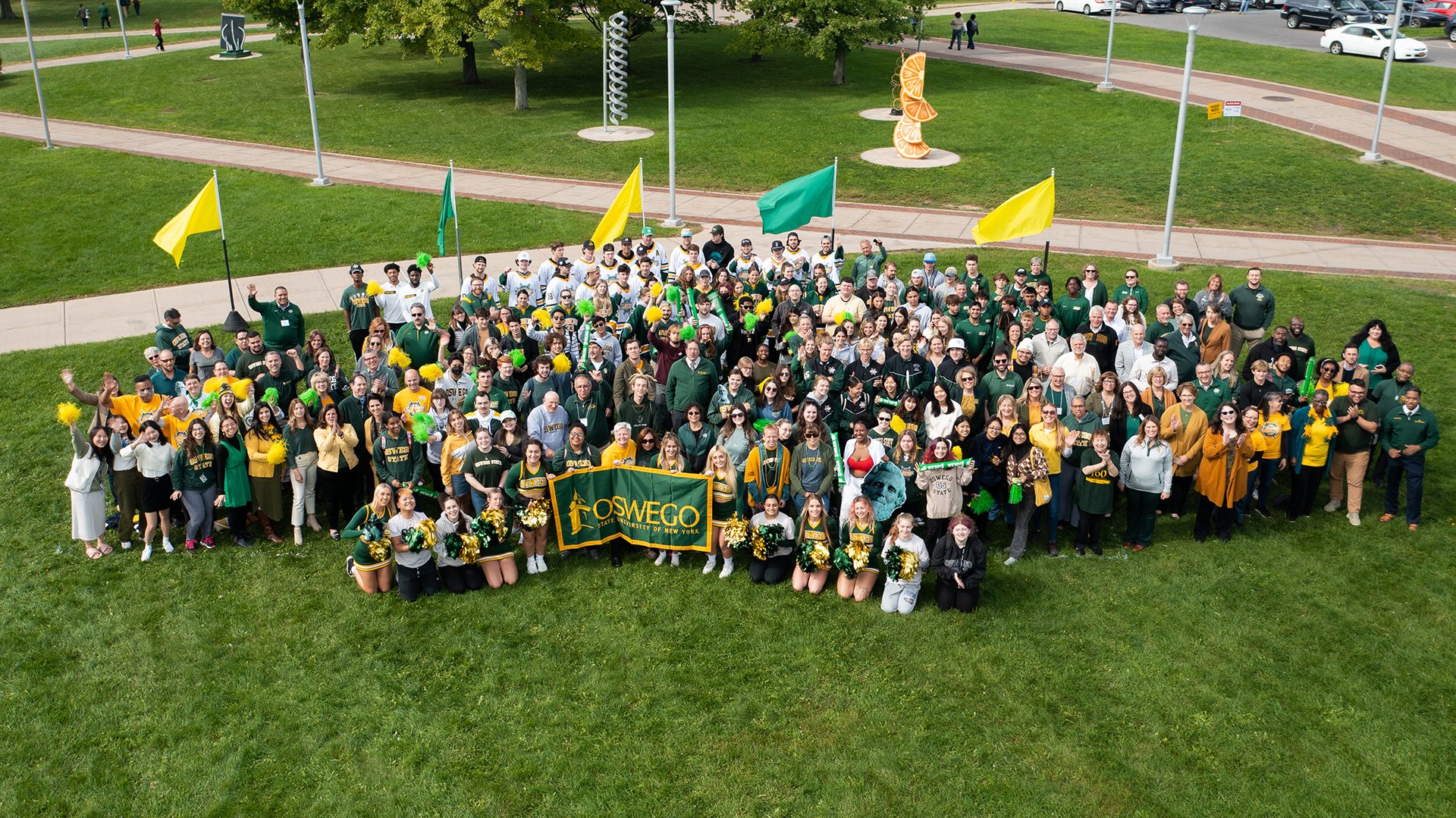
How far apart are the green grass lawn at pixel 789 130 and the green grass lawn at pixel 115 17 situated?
13791 millimetres

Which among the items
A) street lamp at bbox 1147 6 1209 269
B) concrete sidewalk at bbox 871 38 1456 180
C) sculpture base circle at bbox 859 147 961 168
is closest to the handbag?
street lamp at bbox 1147 6 1209 269

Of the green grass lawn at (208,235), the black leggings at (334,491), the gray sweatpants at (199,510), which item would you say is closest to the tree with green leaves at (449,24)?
the green grass lawn at (208,235)

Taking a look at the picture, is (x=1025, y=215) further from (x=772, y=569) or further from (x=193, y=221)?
(x=193, y=221)

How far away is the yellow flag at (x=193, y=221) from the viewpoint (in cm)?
1603

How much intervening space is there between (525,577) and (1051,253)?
14105 millimetres

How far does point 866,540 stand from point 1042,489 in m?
2.02

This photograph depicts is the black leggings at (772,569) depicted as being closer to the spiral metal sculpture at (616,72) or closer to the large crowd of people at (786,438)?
the large crowd of people at (786,438)

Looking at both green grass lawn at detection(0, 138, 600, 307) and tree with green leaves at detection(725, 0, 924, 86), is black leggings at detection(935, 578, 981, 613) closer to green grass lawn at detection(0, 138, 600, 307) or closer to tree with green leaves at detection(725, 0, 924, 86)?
green grass lawn at detection(0, 138, 600, 307)

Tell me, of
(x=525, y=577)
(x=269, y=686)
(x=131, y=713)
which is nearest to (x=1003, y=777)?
(x=525, y=577)

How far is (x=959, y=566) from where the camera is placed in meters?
11.0

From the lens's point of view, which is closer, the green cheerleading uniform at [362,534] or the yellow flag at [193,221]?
the green cheerleading uniform at [362,534]

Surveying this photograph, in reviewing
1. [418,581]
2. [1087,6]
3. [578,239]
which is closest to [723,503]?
[418,581]

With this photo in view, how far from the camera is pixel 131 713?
32.8ft

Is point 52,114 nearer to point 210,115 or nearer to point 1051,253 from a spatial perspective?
point 210,115
